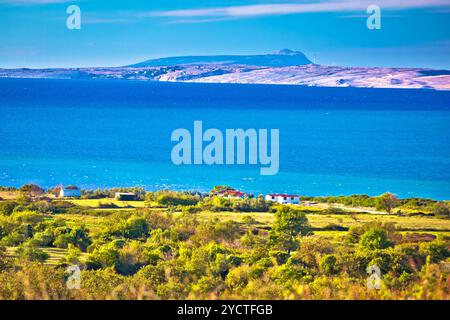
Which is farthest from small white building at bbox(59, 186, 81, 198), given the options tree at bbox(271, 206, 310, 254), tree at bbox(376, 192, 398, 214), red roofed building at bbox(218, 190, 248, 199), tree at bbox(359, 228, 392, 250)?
tree at bbox(359, 228, 392, 250)

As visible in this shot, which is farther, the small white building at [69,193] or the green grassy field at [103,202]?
the small white building at [69,193]

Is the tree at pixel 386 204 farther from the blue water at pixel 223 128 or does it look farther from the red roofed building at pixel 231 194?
the blue water at pixel 223 128
